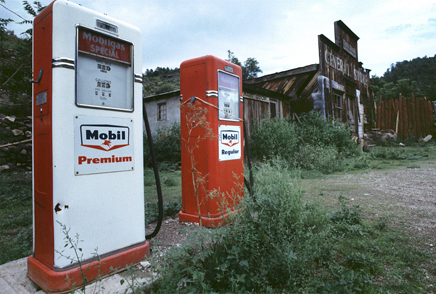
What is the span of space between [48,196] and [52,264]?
457 millimetres

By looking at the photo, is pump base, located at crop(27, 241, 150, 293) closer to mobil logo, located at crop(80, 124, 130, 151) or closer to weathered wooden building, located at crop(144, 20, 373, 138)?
mobil logo, located at crop(80, 124, 130, 151)

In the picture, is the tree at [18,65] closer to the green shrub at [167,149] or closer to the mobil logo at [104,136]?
the mobil logo at [104,136]

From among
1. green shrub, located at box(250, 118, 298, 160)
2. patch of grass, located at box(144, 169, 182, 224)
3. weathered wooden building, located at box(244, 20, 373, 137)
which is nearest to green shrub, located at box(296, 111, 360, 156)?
weathered wooden building, located at box(244, 20, 373, 137)

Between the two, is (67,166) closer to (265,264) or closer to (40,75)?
(40,75)

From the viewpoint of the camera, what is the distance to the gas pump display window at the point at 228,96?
3270 mm

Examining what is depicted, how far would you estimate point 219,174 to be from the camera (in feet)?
10.5

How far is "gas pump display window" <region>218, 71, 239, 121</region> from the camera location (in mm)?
3270

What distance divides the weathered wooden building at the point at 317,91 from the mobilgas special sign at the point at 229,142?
478 centimetres

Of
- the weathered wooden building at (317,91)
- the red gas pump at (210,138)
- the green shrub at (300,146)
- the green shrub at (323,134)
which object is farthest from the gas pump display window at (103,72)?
the green shrub at (323,134)

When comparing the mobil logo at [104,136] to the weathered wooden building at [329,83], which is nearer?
the mobil logo at [104,136]

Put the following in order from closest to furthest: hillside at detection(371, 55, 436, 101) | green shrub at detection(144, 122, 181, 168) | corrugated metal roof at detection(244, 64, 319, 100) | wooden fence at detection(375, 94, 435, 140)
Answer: green shrub at detection(144, 122, 181, 168), corrugated metal roof at detection(244, 64, 319, 100), wooden fence at detection(375, 94, 435, 140), hillside at detection(371, 55, 436, 101)

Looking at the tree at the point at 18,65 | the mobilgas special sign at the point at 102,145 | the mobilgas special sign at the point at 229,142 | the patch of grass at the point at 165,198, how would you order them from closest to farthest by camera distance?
the mobilgas special sign at the point at 102,145, the mobilgas special sign at the point at 229,142, the patch of grass at the point at 165,198, the tree at the point at 18,65

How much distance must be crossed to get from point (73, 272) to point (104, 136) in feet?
3.16

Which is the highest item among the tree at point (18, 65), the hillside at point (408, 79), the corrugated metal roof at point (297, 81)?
the hillside at point (408, 79)
